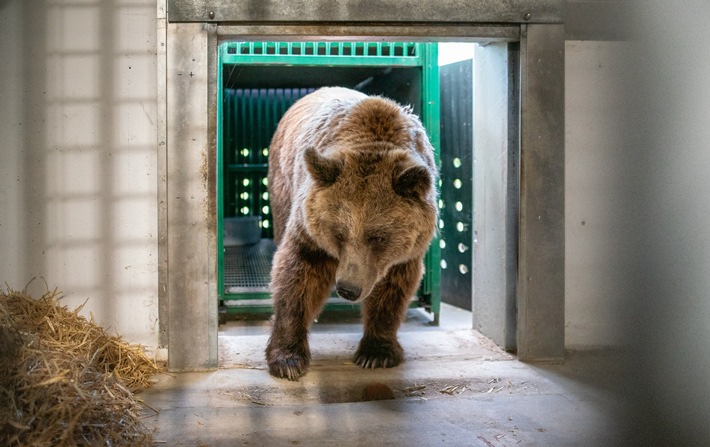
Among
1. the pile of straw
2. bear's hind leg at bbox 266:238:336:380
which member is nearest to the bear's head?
bear's hind leg at bbox 266:238:336:380

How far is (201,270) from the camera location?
14.1ft

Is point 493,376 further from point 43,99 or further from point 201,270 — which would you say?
point 43,99

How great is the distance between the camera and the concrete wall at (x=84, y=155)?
4250 millimetres

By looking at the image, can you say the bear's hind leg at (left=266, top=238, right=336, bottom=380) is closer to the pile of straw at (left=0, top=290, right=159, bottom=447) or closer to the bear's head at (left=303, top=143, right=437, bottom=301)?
the bear's head at (left=303, top=143, right=437, bottom=301)

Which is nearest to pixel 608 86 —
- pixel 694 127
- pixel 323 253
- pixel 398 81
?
pixel 694 127

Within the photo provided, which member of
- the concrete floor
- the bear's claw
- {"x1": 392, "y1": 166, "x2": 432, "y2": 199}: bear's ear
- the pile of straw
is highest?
{"x1": 392, "y1": 166, "x2": 432, "y2": 199}: bear's ear

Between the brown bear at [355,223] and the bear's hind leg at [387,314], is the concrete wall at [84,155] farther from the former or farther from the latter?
the bear's hind leg at [387,314]

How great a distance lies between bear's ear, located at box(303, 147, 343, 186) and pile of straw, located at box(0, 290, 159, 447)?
1603mm

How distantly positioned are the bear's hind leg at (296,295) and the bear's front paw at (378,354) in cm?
42

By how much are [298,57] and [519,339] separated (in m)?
3.21

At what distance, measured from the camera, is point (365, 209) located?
12.6 feet

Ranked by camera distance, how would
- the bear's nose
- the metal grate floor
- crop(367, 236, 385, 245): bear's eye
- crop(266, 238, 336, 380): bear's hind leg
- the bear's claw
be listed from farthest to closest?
the metal grate floor → crop(266, 238, 336, 380): bear's hind leg → the bear's claw → crop(367, 236, 385, 245): bear's eye → the bear's nose

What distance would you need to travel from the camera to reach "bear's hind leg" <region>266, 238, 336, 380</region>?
4367 millimetres

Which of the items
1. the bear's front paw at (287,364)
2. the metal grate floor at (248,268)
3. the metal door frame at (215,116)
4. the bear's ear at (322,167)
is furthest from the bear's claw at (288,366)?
the metal grate floor at (248,268)
